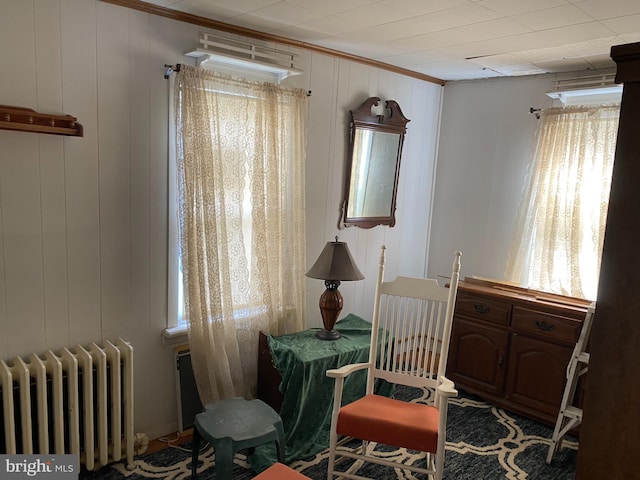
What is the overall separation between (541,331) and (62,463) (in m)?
2.79

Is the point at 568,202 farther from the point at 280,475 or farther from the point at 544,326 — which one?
the point at 280,475

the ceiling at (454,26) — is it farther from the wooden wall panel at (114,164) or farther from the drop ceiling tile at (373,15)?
the wooden wall panel at (114,164)

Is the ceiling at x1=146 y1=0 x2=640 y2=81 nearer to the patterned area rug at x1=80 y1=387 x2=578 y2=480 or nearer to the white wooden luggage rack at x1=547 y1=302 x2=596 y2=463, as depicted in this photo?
the white wooden luggage rack at x1=547 y1=302 x2=596 y2=463

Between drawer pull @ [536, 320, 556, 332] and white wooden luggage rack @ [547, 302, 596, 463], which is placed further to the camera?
drawer pull @ [536, 320, 556, 332]

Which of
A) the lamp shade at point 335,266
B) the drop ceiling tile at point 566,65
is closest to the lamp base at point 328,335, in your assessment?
the lamp shade at point 335,266

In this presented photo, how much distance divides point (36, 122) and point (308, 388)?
6.09 feet

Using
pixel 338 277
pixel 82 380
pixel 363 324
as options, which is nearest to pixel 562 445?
pixel 363 324

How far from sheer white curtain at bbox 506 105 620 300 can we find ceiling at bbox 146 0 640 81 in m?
0.40

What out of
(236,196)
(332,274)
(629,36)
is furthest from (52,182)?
(629,36)

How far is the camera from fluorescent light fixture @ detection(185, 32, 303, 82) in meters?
2.70

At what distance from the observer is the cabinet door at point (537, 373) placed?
10.5 feet

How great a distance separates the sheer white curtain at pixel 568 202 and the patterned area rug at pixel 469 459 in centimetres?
102

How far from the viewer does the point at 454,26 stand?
2666mm

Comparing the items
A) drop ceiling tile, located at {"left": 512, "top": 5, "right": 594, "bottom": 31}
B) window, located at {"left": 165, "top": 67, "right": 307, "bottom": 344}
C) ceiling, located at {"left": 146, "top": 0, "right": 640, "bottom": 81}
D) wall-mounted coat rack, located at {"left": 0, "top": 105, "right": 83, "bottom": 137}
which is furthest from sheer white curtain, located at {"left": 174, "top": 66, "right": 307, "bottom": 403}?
drop ceiling tile, located at {"left": 512, "top": 5, "right": 594, "bottom": 31}
